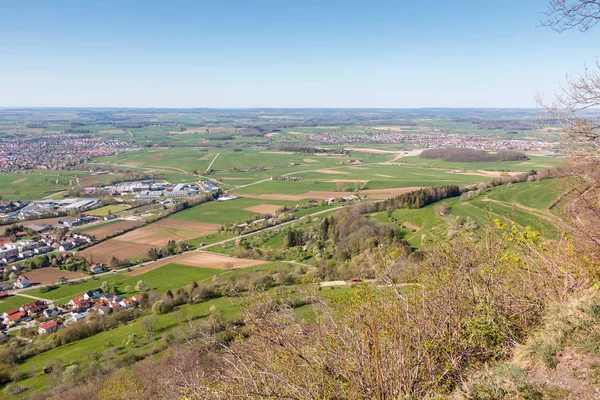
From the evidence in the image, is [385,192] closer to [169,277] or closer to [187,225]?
[187,225]

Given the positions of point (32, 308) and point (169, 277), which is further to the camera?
point (169, 277)

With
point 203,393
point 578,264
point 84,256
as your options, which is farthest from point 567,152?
point 84,256

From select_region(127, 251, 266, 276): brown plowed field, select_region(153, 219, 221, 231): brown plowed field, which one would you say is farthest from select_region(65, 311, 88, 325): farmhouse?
select_region(153, 219, 221, 231): brown plowed field

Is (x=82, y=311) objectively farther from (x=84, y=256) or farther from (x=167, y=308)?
(x=84, y=256)

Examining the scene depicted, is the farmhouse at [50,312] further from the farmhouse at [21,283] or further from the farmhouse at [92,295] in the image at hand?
the farmhouse at [21,283]

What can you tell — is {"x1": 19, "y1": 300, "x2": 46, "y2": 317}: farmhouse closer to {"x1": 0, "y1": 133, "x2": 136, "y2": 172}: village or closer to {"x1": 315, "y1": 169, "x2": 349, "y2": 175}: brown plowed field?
{"x1": 315, "y1": 169, "x2": 349, "y2": 175}: brown plowed field

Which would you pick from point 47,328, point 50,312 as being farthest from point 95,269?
point 47,328

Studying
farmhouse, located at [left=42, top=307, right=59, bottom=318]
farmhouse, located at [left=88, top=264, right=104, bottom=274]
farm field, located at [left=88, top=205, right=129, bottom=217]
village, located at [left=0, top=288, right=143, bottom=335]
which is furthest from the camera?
farm field, located at [left=88, top=205, right=129, bottom=217]
